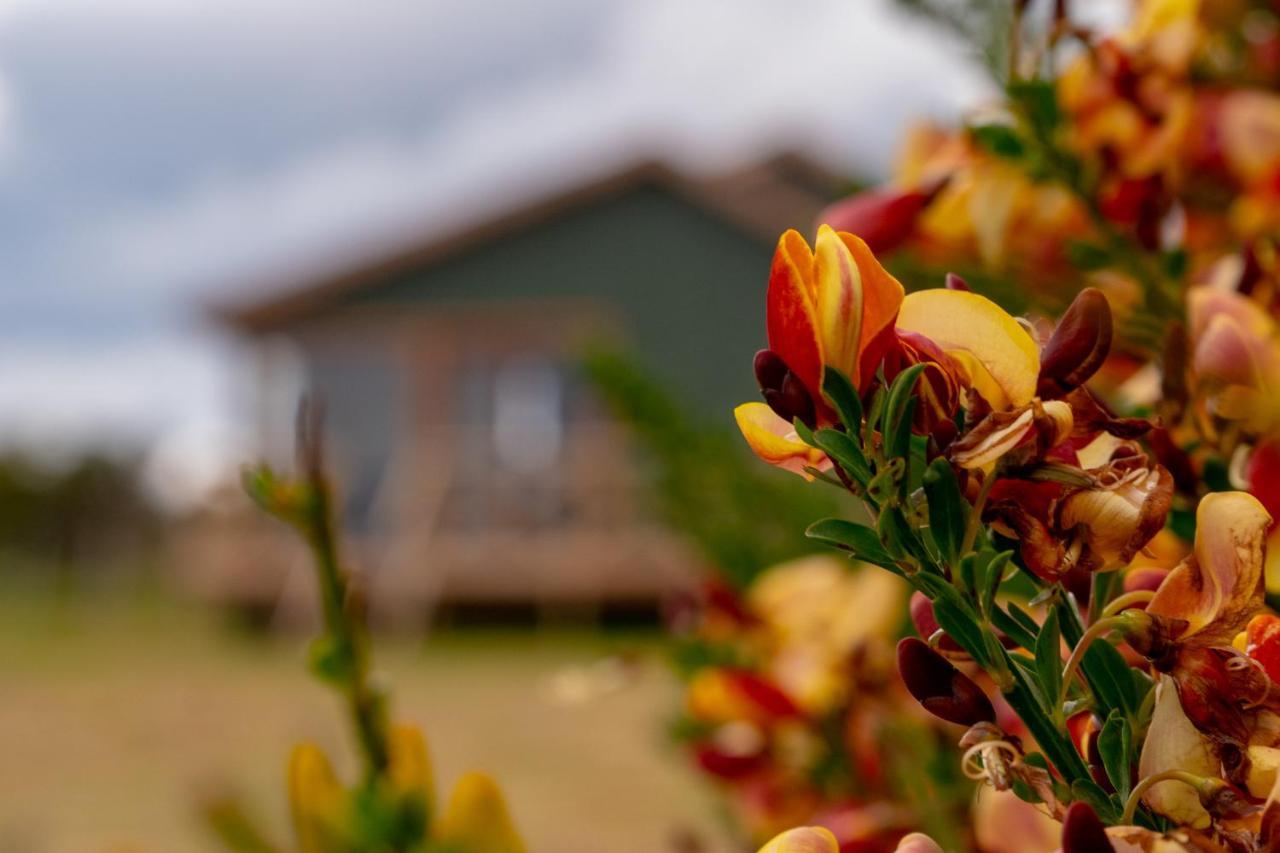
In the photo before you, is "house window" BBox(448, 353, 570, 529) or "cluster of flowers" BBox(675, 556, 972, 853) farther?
"house window" BBox(448, 353, 570, 529)

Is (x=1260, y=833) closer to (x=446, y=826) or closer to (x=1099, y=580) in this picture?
(x=1099, y=580)

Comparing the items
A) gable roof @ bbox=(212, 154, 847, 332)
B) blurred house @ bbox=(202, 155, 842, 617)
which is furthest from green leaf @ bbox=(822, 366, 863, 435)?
gable roof @ bbox=(212, 154, 847, 332)

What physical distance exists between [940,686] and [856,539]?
0.04 m

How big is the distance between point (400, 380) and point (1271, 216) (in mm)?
11315

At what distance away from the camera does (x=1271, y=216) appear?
0.58 meters

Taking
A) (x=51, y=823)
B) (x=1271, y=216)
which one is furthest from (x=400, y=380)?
(x=1271, y=216)

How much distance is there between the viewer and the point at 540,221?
1167cm

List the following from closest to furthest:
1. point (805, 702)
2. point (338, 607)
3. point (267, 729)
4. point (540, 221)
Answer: point (338, 607) → point (805, 702) → point (267, 729) → point (540, 221)

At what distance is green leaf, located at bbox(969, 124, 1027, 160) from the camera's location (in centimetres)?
51

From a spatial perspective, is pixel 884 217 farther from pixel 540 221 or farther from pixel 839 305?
pixel 540 221

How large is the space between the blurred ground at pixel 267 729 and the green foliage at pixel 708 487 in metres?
1.90

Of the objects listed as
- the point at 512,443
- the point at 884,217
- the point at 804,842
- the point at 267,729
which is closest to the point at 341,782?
the point at 804,842

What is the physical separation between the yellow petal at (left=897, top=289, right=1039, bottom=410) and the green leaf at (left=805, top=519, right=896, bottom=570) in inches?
1.8

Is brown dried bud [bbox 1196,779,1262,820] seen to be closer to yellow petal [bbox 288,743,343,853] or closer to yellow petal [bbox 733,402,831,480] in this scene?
yellow petal [bbox 733,402,831,480]
